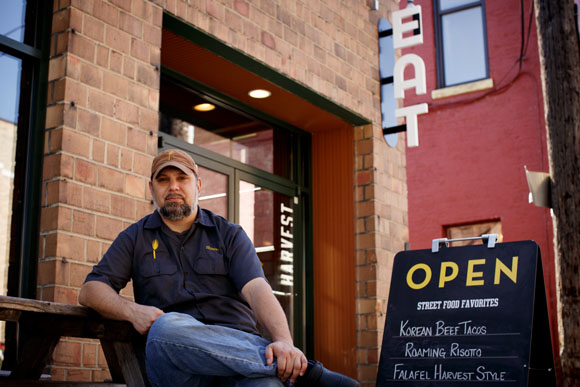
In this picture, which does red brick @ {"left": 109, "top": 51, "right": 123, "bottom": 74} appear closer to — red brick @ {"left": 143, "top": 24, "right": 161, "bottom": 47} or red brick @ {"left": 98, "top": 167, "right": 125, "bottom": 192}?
red brick @ {"left": 143, "top": 24, "right": 161, "bottom": 47}

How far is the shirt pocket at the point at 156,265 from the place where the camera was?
300cm

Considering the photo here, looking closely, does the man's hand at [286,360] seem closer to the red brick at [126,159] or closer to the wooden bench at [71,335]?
the wooden bench at [71,335]

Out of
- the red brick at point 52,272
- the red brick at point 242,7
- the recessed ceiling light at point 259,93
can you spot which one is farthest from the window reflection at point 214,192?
the red brick at point 52,272

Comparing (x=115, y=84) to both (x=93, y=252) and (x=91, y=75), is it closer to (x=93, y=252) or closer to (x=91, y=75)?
(x=91, y=75)

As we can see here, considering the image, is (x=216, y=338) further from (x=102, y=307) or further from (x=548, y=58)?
(x=548, y=58)

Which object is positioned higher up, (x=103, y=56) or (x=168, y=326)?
(x=103, y=56)

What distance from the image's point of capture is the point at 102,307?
2742 mm

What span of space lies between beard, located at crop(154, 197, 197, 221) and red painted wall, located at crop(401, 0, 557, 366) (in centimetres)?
754

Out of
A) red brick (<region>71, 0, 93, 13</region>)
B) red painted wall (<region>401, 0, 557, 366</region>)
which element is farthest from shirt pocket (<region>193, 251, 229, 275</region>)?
red painted wall (<region>401, 0, 557, 366</region>)

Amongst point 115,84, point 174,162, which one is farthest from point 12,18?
point 174,162

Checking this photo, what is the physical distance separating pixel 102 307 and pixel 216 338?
53 centimetres

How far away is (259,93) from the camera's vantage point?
5.79m

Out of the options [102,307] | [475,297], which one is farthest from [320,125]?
[102,307]

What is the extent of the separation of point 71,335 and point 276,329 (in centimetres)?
81
